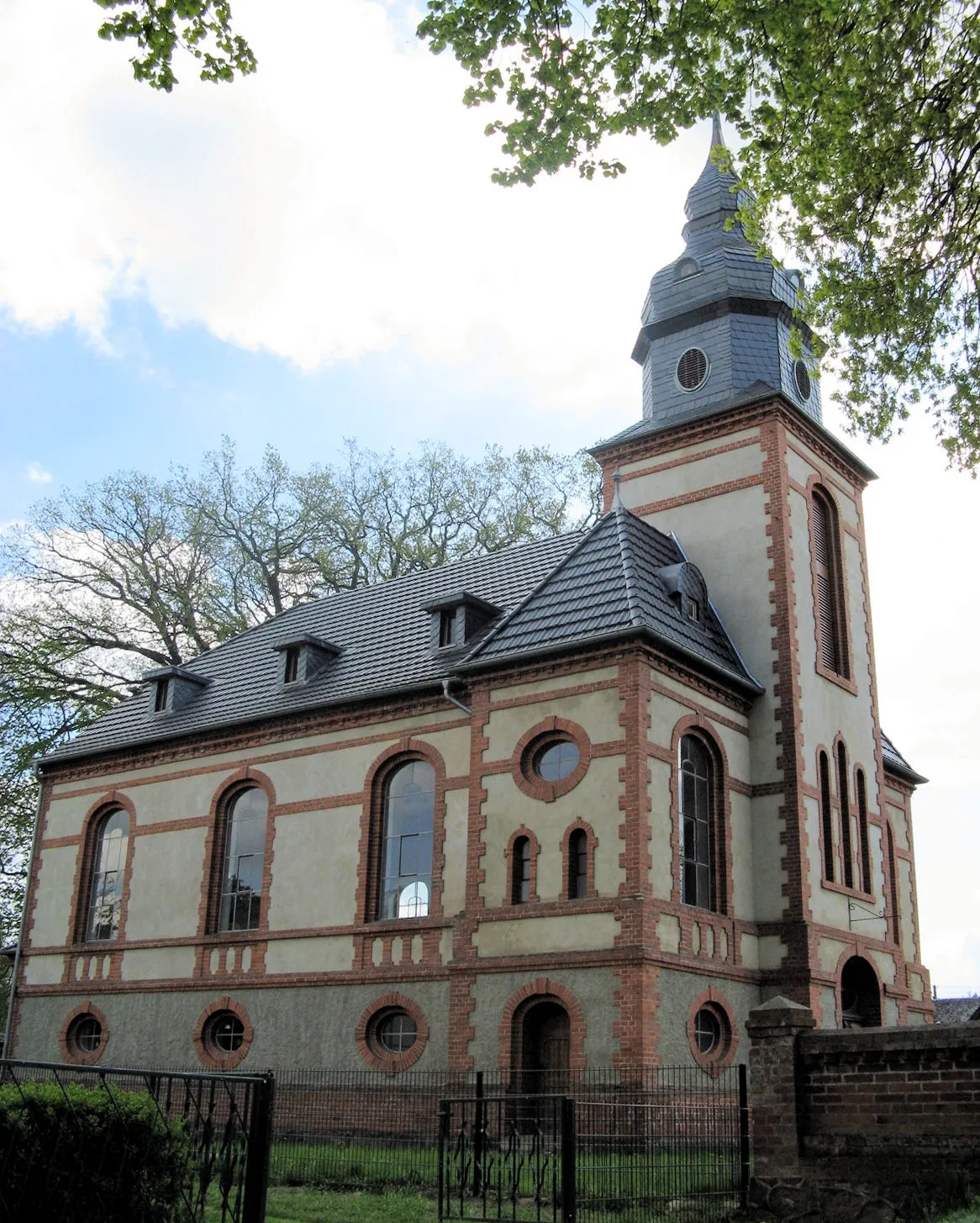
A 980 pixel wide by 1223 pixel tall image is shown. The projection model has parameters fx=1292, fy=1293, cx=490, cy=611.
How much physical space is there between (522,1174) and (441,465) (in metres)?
28.6

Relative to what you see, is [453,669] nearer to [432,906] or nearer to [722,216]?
[432,906]

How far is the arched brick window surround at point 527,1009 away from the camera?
17781 millimetres

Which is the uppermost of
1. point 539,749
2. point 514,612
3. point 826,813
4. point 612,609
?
point 514,612

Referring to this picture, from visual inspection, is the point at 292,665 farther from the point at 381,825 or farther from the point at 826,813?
the point at 826,813

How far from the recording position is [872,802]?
2362 centimetres

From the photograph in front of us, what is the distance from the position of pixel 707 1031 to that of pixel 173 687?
13446 mm

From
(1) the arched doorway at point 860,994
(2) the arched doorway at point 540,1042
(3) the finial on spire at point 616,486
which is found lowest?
(2) the arched doorway at point 540,1042

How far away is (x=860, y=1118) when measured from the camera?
11352 mm

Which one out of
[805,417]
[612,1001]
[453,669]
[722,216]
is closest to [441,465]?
[722,216]

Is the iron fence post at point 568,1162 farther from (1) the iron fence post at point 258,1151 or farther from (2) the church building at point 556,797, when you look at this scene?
(2) the church building at point 556,797

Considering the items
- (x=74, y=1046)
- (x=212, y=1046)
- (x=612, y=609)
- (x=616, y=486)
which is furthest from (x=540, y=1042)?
(x=74, y=1046)

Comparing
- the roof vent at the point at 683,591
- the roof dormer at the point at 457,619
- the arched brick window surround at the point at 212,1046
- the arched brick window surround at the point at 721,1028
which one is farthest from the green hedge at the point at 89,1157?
the roof dormer at the point at 457,619

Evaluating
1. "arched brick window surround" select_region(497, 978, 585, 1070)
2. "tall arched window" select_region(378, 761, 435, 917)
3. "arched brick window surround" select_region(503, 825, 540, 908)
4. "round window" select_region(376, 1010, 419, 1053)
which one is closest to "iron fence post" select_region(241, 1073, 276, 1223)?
"arched brick window surround" select_region(497, 978, 585, 1070)

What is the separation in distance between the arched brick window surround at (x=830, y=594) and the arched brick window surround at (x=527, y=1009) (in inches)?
320
